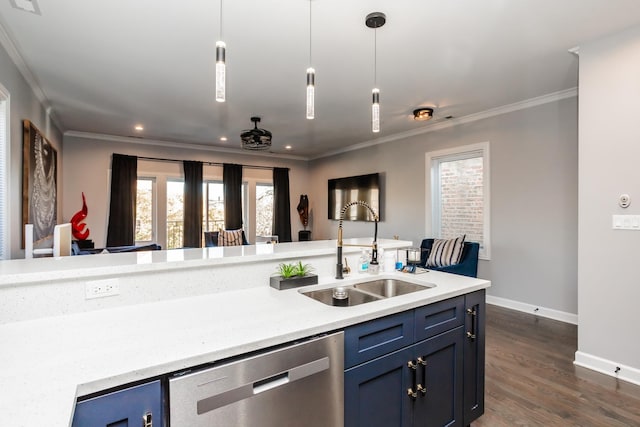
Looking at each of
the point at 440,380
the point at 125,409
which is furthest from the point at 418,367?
the point at 125,409

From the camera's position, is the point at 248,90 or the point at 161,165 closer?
the point at 248,90

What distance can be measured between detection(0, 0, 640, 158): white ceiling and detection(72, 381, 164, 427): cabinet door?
2.20 metres

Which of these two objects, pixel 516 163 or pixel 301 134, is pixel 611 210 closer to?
pixel 516 163

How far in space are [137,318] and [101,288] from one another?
239 millimetres

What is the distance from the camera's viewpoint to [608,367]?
2.51 metres

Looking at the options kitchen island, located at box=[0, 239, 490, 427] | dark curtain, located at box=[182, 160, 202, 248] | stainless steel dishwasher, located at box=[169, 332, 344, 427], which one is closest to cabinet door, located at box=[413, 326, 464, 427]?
kitchen island, located at box=[0, 239, 490, 427]

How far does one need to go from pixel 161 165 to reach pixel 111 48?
372 centimetres

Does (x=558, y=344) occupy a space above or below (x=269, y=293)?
below

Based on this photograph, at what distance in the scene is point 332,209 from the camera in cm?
702

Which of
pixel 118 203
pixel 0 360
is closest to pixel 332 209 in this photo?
pixel 118 203

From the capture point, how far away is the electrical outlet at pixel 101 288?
138 centimetres

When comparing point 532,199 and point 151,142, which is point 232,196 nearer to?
point 151,142

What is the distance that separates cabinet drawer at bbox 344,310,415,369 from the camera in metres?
1.35

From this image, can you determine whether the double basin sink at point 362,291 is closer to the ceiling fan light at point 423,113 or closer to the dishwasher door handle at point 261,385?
the dishwasher door handle at point 261,385
